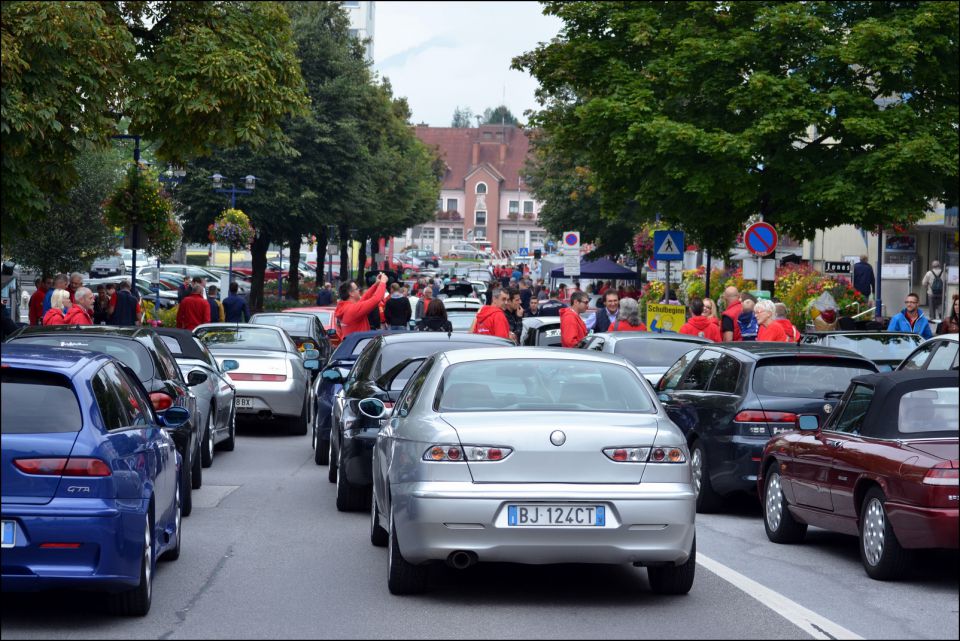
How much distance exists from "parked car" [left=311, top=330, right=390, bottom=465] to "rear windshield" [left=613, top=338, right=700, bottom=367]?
120 inches

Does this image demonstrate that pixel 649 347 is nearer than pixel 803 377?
No

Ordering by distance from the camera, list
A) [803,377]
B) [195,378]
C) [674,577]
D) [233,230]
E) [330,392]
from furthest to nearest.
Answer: [233,230] → [330,392] → [195,378] → [803,377] → [674,577]

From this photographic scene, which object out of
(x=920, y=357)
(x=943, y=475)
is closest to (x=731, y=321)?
(x=920, y=357)

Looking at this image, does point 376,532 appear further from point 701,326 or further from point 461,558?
point 701,326

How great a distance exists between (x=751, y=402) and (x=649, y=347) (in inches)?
200

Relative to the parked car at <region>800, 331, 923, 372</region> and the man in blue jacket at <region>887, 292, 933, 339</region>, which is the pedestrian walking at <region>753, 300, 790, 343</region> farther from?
the man in blue jacket at <region>887, 292, 933, 339</region>

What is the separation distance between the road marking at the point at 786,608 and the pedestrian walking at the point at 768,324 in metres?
7.52

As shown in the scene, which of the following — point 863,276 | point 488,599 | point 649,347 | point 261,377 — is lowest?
point 488,599

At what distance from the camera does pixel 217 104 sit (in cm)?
1975

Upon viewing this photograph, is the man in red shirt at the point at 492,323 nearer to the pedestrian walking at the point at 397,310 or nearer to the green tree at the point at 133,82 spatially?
the green tree at the point at 133,82

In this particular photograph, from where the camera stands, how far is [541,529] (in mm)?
7711

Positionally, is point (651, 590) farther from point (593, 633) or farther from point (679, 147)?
point (679, 147)

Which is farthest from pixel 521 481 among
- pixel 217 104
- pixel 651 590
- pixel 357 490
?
pixel 217 104

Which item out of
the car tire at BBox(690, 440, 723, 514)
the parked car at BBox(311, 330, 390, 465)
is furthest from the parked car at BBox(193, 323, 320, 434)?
the car tire at BBox(690, 440, 723, 514)
